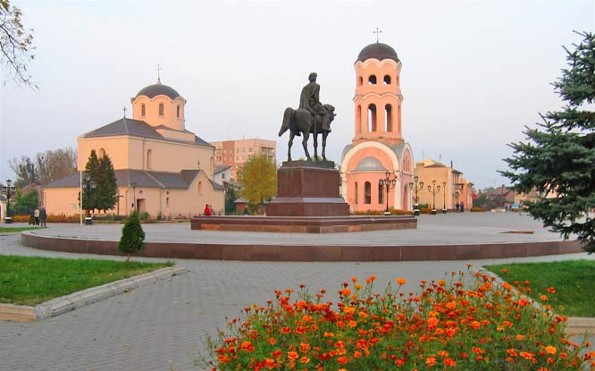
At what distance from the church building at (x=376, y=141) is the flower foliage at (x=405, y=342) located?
185 feet

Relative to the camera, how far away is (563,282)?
9820mm

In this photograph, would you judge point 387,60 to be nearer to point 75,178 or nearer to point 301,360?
point 75,178

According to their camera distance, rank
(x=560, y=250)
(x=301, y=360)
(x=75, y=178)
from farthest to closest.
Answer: (x=75, y=178)
(x=560, y=250)
(x=301, y=360)

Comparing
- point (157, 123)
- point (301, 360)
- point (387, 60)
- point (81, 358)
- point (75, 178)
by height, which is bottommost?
point (81, 358)

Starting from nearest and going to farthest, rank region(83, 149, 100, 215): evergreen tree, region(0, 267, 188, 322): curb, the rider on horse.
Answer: region(0, 267, 188, 322): curb, the rider on horse, region(83, 149, 100, 215): evergreen tree

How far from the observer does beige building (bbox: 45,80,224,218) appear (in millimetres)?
56562

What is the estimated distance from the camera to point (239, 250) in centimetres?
1476

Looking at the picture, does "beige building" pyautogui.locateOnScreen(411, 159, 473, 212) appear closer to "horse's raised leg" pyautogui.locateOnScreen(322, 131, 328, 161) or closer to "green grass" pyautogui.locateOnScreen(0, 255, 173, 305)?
"horse's raised leg" pyautogui.locateOnScreen(322, 131, 328, 161)

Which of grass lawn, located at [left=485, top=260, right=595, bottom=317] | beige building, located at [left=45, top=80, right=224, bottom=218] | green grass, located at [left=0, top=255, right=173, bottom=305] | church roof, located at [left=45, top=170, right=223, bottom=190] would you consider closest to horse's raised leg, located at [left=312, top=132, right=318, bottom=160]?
green grass, located at [left=0, top=255, right=173, bottom=305]

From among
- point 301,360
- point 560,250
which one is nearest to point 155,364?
point 301,360

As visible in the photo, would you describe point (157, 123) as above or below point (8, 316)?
above

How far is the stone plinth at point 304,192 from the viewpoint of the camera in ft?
75.9

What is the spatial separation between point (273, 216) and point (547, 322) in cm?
1898

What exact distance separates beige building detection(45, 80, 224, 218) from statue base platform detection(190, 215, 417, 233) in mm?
30643
